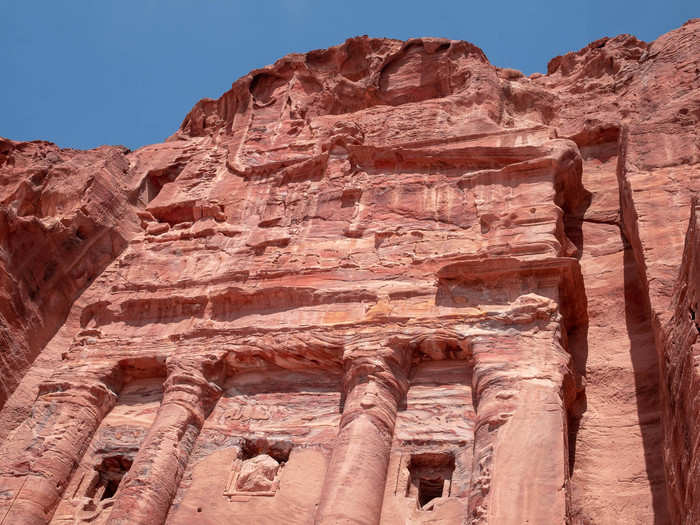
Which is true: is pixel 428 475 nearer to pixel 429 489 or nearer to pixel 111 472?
pixel 429 489

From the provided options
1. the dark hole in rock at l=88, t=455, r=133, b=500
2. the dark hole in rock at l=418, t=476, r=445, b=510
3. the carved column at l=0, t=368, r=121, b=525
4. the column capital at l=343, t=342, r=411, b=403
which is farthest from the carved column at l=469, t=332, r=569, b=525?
the carved column at l=0, t=368, r=121, b=525

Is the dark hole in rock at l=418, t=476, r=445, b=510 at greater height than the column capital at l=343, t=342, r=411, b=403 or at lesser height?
lesser

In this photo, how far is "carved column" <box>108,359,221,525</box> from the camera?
31.6 ft

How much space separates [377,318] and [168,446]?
3161 millimetres

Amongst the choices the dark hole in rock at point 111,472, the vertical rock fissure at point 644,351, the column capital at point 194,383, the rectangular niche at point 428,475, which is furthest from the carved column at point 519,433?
the dark hole in rock at point 111,472

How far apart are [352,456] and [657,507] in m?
3.44

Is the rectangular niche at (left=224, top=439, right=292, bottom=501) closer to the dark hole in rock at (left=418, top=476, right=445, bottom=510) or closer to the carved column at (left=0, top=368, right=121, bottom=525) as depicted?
the dark hole in rock at (left=418, top=476, right=445, bottom=510)

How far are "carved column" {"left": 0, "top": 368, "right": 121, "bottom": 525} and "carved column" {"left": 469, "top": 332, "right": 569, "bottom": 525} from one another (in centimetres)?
526

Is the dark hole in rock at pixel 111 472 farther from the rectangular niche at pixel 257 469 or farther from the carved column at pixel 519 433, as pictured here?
the carved column at pixel 519 433

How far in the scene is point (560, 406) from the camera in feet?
30.1

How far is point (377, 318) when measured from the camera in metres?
11.1

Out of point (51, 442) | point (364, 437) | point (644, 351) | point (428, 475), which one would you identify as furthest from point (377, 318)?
point (51, 442)

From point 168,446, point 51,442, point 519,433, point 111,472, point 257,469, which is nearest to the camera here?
point 519,433

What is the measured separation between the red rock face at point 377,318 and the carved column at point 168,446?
30 mm
